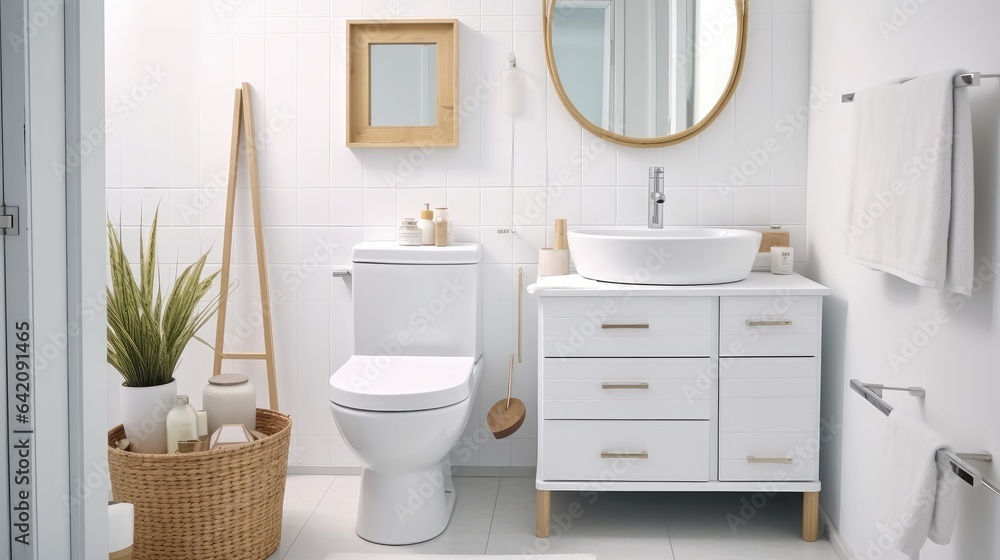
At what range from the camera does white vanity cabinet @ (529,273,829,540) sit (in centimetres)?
241

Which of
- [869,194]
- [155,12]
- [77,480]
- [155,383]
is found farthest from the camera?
[155,12]

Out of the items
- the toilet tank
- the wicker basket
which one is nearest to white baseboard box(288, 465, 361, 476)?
the toilet tank

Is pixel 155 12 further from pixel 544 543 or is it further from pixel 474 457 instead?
pixel 544 543

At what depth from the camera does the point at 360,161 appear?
9.50 feet

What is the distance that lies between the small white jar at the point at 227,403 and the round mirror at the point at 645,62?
1358mm

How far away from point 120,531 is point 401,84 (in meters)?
1.59

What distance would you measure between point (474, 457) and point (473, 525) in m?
0.43

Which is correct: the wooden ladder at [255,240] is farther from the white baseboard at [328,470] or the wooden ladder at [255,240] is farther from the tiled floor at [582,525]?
the tiled floor at [582,525]

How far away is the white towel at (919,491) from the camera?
149 centimetres

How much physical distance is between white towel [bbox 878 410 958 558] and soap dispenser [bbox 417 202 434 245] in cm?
156

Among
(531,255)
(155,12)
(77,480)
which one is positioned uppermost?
(155,12)

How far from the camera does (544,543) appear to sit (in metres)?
2.47

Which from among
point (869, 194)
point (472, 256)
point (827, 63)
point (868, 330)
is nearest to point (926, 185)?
point (869, 194)

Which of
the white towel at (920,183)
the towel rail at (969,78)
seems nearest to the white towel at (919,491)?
the white towel at (920,183)
